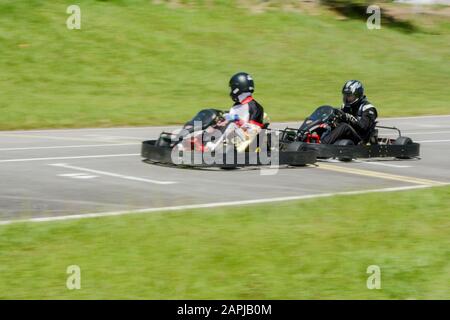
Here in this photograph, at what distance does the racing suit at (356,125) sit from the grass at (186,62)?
8.66 metres

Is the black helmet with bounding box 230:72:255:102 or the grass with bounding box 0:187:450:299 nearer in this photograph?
the grass with bounding box 0:187:450:299

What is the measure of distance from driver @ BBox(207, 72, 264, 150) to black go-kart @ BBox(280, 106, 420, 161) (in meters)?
0.94

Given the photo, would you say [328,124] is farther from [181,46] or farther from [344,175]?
[181,46]

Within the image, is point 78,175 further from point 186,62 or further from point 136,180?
point 186,62

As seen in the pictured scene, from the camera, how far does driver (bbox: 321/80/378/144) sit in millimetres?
15320

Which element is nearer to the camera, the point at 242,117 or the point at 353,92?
the point at 242,117

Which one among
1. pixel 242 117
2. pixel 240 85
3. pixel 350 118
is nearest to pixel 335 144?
pixel 350 118

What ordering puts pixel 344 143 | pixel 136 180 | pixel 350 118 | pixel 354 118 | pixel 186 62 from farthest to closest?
pixel 186 62 < pixel 354 118 < pixel 350 118 < pixel 344 143 < pixel 136 180

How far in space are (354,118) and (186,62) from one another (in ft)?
70.2

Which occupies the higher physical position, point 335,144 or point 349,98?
point 349,98

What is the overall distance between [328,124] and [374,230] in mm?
6716

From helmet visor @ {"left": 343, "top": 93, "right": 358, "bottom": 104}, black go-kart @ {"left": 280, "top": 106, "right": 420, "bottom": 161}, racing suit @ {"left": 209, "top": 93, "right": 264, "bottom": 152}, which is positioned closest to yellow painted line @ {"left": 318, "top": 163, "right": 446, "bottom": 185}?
black go-kart @ {"left": 280, "top": 106, "right": 420, "bottom": 161}

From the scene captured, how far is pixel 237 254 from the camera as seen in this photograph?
769cm

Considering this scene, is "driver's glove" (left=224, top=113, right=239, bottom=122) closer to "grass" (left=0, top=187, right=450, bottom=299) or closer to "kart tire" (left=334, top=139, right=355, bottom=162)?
"kart tire" (left=334, top=139, right=355, bottom=162)
